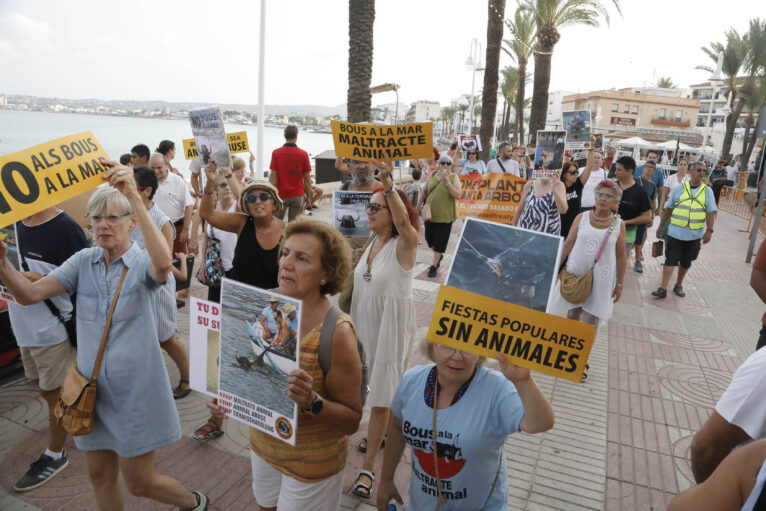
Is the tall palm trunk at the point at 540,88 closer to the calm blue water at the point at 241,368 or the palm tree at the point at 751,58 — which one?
the calm blue water at the point at 241,368

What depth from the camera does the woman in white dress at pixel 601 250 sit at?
477 centimetres

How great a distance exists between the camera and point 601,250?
15.8 feet

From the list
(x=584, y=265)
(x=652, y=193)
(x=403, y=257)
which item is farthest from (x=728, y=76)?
(x=403, y=257)

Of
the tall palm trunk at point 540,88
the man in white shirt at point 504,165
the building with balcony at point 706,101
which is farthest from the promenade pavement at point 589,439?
the building with balcony at point 706,101

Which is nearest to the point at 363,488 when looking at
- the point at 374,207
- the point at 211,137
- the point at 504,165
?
the point at 374,207

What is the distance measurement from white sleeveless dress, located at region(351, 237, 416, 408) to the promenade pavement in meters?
0.32

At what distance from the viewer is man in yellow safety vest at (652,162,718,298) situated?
7516 mm

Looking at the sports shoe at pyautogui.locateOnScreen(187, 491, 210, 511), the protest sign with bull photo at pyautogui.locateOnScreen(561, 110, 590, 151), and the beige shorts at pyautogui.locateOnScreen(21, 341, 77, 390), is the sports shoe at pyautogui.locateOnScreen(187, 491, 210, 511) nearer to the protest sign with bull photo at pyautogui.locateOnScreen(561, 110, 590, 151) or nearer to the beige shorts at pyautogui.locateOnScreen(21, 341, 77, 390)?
the beige shorts at pyautogui.locateOnScreen(21, 341, 77, 390)

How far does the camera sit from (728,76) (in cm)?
3722

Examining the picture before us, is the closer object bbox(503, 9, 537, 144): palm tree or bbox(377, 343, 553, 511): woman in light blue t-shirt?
bbox(377, 343, 553, 511): woman in light blue t-shirt

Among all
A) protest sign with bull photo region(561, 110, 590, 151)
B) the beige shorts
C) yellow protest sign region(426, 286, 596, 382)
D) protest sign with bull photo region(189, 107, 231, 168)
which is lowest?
the beige shorts

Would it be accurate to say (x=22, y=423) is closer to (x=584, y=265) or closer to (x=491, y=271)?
(x=491, y=271)

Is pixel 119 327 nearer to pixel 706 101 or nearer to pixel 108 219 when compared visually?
pixel 108 219

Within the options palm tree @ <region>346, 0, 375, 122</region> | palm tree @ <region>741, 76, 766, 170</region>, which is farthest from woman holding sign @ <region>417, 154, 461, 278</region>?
palm tree @ <region>741, 76, 766, 170</region>
